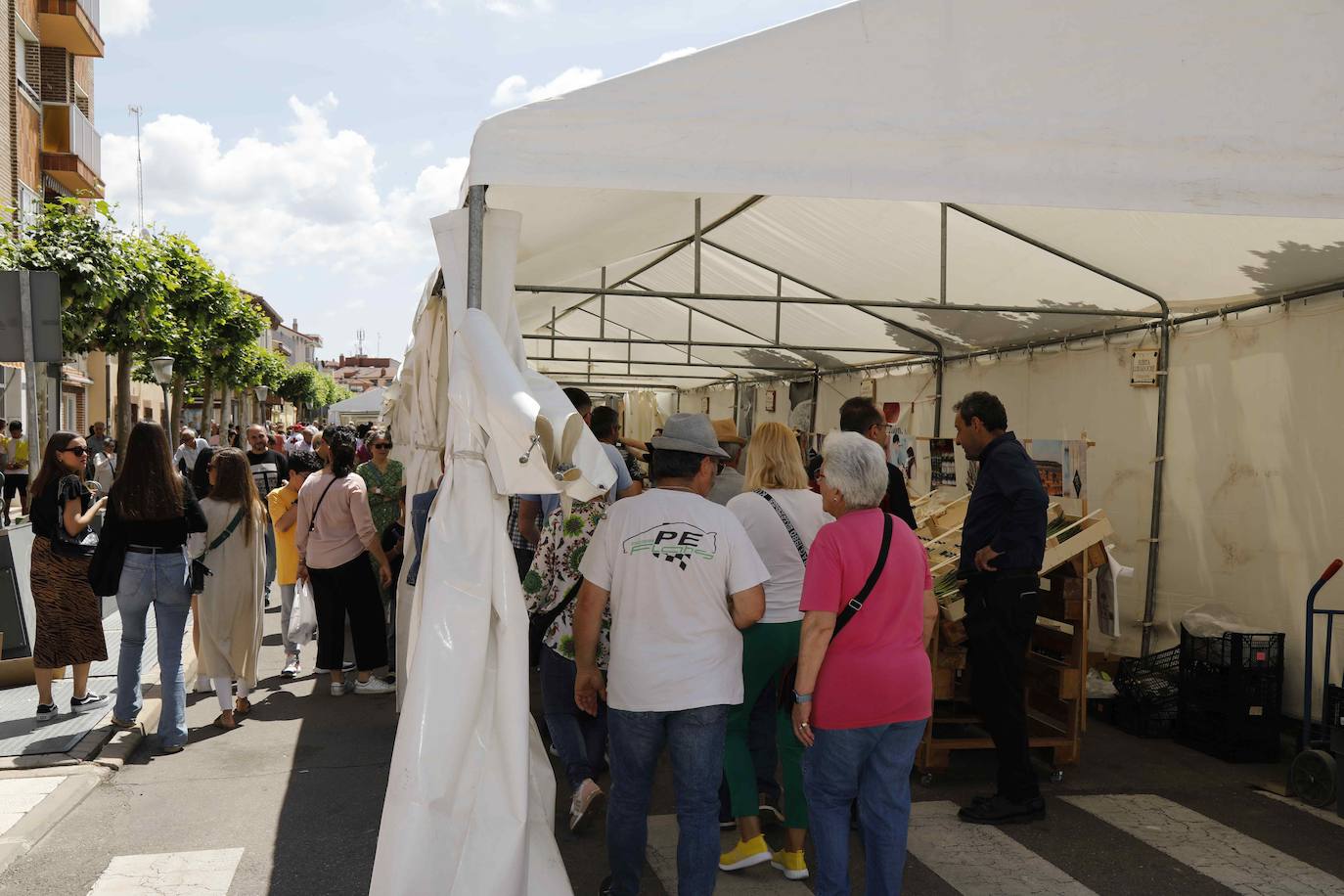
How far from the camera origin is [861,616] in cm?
375

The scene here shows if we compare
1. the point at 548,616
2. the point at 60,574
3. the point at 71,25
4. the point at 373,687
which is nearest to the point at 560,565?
the point at 548,616

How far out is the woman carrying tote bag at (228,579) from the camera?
280 inches

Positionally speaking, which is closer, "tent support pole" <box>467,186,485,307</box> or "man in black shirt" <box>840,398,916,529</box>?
"tent support pole" <box>467,186,485,307</box>

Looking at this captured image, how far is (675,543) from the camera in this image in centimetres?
390

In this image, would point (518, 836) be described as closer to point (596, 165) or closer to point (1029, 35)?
point (596, 165)

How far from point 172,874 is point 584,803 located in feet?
5.87

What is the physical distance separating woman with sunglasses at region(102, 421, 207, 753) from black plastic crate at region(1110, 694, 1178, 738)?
19.6 feet

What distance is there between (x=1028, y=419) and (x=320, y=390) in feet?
298

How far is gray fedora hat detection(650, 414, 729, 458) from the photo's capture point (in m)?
4.07

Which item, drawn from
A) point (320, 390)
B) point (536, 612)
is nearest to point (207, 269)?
point (536, 612)

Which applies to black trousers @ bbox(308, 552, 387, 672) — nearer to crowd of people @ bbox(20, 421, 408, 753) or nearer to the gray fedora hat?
crowd of people @ bbox(20, 421, 408, 753)

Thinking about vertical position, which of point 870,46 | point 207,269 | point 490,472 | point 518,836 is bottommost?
point 518,836

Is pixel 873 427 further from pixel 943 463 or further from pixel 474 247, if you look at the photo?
pixel 943 463

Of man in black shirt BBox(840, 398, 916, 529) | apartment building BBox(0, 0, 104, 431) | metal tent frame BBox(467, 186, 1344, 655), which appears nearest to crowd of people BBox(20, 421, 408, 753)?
metal tent frame BBox(467, 186, 1344, 655)
